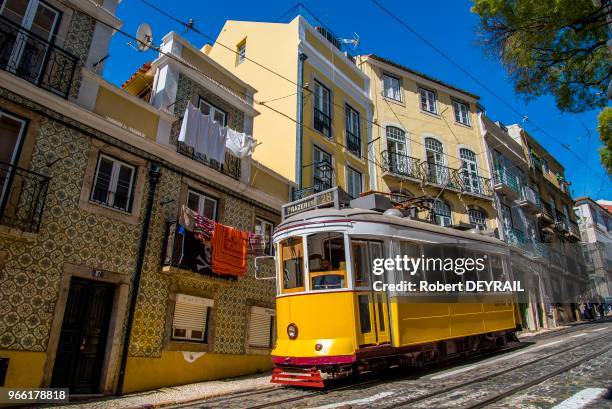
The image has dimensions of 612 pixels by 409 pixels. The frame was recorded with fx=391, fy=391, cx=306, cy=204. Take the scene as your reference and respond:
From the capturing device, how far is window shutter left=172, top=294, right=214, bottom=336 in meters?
9.33

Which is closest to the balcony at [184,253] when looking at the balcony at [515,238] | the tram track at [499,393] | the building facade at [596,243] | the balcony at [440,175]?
the tram track at [499,393]

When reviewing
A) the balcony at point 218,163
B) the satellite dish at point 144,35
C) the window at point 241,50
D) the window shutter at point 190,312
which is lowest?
the window shutter at point 190,312

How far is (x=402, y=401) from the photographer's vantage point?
538 cm

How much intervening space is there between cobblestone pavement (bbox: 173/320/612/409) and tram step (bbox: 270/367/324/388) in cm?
18

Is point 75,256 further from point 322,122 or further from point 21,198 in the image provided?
point 322,122

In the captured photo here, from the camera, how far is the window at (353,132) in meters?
17.5

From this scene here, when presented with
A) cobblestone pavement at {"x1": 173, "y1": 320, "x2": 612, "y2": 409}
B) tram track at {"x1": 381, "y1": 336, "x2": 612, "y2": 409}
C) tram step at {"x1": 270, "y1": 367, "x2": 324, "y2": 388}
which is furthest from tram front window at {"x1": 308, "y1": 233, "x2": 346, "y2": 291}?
tram track at {"x1": 381, "y1": 336, "x2": 612, "y2": 409}

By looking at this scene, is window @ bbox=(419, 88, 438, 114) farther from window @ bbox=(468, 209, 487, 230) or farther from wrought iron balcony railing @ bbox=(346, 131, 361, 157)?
wrought iron balcony railing @ bbox=(346, 131, 361, 157)

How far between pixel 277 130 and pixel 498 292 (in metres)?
9.60

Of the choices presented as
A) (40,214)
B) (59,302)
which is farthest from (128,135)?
(59,302)

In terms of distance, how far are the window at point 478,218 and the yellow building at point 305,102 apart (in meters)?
7.24

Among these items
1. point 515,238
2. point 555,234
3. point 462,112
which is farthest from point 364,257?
point 555,234

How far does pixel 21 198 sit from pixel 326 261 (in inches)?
220

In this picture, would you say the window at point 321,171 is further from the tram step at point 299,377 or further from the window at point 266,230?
the tram step at point 299,377
